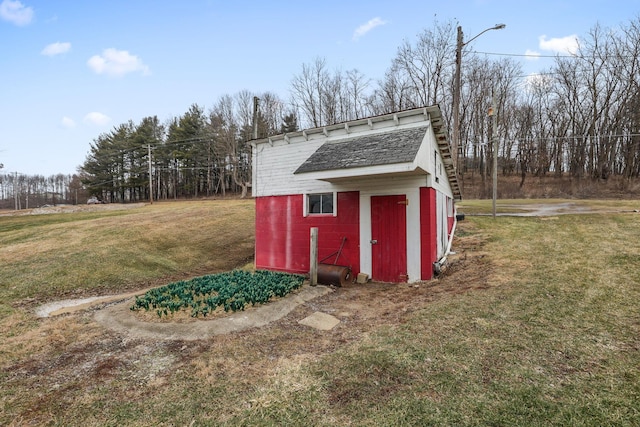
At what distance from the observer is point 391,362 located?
3.77 meters

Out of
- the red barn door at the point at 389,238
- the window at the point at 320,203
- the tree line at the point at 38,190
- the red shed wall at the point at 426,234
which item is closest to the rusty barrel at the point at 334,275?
the red barn door at the point at 389,238

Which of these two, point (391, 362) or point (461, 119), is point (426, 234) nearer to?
point (391, 362)

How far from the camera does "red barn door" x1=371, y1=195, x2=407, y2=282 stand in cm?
794

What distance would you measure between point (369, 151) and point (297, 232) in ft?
12.1

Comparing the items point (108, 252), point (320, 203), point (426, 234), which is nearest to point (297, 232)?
point (320, 203)

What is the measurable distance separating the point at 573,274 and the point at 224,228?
15541 millimetres

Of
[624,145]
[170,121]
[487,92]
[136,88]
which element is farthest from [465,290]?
[170,121]

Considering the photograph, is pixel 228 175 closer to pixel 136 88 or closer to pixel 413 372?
pixel 136 88

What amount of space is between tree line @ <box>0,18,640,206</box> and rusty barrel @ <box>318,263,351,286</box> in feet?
56.2

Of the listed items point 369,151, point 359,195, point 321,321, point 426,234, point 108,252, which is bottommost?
point 321,321

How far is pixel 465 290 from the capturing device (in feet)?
20.8

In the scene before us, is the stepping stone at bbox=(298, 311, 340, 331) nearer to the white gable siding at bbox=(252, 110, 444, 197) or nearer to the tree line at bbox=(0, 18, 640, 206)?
the white gable siding at bbox=(252, 110, 444, 197)

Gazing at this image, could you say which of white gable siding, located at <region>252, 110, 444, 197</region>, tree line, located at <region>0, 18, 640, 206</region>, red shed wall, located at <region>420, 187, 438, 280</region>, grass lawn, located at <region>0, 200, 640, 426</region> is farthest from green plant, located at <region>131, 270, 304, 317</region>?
tree line, located at <region>0, 18, 640, 206</region>

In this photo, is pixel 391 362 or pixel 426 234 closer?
pixel 391 362
